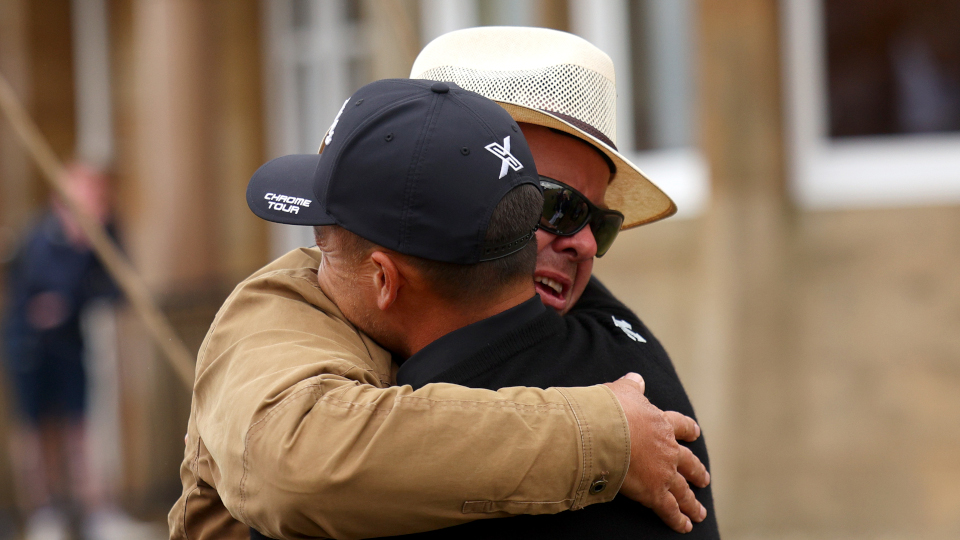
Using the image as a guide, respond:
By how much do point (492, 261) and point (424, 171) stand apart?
0.18 meters

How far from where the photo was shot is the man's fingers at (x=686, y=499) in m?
1.57

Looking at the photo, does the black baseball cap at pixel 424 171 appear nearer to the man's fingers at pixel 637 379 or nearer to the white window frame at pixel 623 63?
the man's fingers at pixel 637 379

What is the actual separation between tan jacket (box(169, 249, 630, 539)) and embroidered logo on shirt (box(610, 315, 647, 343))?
0.26 m

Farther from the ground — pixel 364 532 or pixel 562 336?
pixel 562 336

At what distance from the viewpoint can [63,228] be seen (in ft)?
22.4

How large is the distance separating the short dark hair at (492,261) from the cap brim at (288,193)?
0.09 meters

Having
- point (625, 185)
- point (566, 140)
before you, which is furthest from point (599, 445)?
point (625, 185)

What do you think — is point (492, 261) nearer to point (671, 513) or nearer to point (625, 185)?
point (671, 513)

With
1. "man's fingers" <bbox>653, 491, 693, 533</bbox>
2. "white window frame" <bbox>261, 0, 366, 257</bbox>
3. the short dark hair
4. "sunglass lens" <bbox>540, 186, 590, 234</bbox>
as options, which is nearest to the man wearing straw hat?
"sunglass lens" <bbox>540, 186, 590, 234</bbox>

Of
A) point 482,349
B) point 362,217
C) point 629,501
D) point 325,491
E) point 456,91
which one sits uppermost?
point 456,91

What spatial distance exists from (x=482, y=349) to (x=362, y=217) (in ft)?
0.88

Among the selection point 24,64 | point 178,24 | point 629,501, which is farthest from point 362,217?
point 24,64

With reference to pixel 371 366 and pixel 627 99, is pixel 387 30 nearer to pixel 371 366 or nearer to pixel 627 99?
pixel 627 99

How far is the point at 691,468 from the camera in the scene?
64.4 inches
